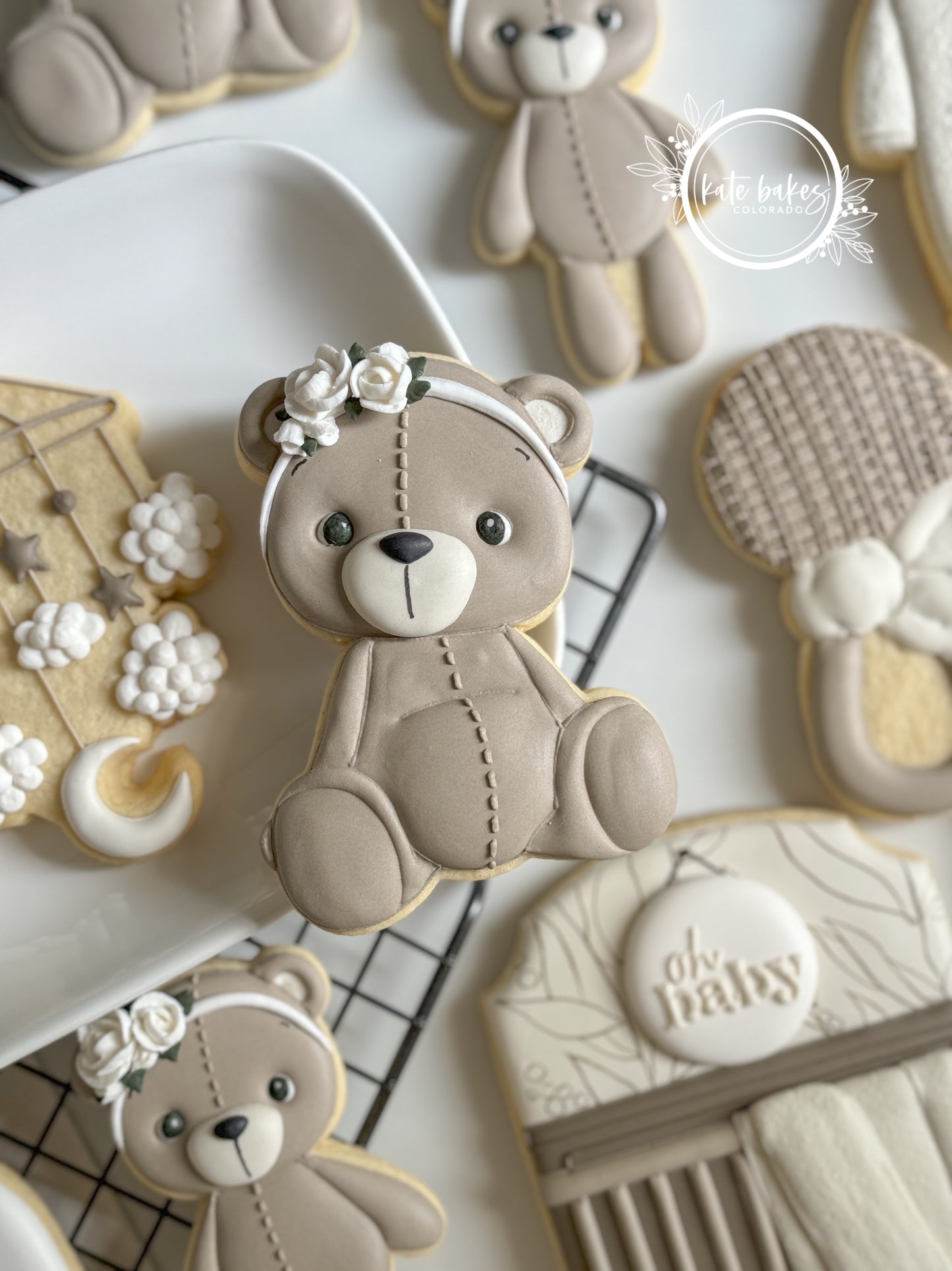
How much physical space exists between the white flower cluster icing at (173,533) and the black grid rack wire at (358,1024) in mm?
331

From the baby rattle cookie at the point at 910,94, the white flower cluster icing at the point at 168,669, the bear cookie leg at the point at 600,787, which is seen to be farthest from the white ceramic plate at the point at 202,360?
the baby rattle cookie at the point at 910,94

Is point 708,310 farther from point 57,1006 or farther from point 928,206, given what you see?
point 57,1006

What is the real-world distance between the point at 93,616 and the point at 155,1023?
313 mm

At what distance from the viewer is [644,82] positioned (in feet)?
3.08

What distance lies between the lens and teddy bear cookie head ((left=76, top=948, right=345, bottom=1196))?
0.73 m

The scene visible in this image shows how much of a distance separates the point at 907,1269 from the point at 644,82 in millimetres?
1130

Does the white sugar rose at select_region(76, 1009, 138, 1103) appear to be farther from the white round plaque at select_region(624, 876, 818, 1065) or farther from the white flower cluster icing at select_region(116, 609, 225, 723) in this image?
the white round plaque at select_region(624, 876, 818, 1065)

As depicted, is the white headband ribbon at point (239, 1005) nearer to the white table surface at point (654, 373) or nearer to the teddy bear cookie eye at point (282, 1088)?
the teddy bear cookie eye at point (282, 1088)

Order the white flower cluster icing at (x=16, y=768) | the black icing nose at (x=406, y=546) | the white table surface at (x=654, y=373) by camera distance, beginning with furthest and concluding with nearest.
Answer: the white table surface at (x=654, y=373)
the white flower cluster icing at (x=16, y=768)
the black icing nose at (x=406, y=546)

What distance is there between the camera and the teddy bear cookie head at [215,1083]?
73 cm

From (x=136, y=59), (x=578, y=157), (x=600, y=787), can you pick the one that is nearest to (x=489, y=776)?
(x=600, y=787)

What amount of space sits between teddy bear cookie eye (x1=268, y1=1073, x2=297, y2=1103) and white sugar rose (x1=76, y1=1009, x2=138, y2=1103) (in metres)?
0.11

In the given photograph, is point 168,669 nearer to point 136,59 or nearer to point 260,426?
point 260,426

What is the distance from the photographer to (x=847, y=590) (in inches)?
35.2
